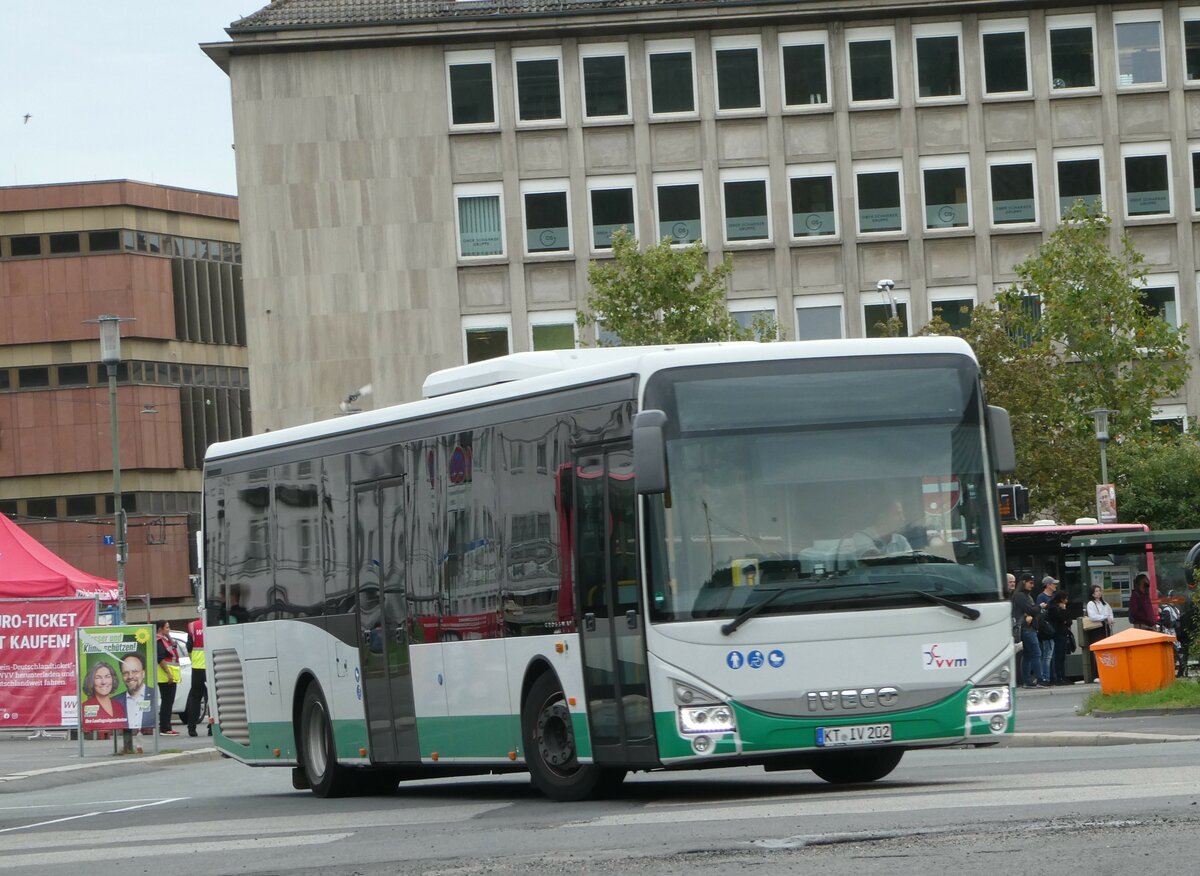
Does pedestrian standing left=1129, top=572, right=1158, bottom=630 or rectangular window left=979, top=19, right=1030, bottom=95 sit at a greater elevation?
rectangular window left=979, top=19, right=1030, bottom=95

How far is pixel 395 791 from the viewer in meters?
19.5

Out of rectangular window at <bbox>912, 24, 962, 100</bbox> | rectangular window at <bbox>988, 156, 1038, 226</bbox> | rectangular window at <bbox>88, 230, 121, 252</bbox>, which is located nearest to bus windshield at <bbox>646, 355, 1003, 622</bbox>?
rectangular window at <bbox>988, 156, 1038, 226</bbox>

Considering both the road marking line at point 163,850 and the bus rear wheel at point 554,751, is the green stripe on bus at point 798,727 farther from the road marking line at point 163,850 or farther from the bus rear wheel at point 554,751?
the road marking line at point 163,850

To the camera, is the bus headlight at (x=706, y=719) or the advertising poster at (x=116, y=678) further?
the advertising poster at (x=116, y=678)

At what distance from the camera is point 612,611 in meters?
14.5

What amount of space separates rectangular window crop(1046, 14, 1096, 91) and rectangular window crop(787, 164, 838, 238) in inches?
272

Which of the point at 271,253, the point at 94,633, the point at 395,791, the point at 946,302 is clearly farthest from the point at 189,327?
the point at 395,791

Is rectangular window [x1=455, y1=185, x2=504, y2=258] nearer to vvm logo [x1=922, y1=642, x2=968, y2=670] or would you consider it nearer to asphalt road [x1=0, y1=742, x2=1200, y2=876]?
asphalt road [x1=0, y1=742, x2=1200, y2=876]

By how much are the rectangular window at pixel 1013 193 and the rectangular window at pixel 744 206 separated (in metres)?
6.33

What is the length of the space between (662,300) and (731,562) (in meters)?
36.9

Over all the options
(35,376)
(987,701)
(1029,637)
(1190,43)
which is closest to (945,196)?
(1190,43)

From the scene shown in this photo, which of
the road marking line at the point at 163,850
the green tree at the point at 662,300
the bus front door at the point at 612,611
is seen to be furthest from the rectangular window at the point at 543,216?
the road marking line at the point at 163,850

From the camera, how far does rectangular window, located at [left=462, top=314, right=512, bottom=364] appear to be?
206ft

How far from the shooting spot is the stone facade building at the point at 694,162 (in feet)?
205
